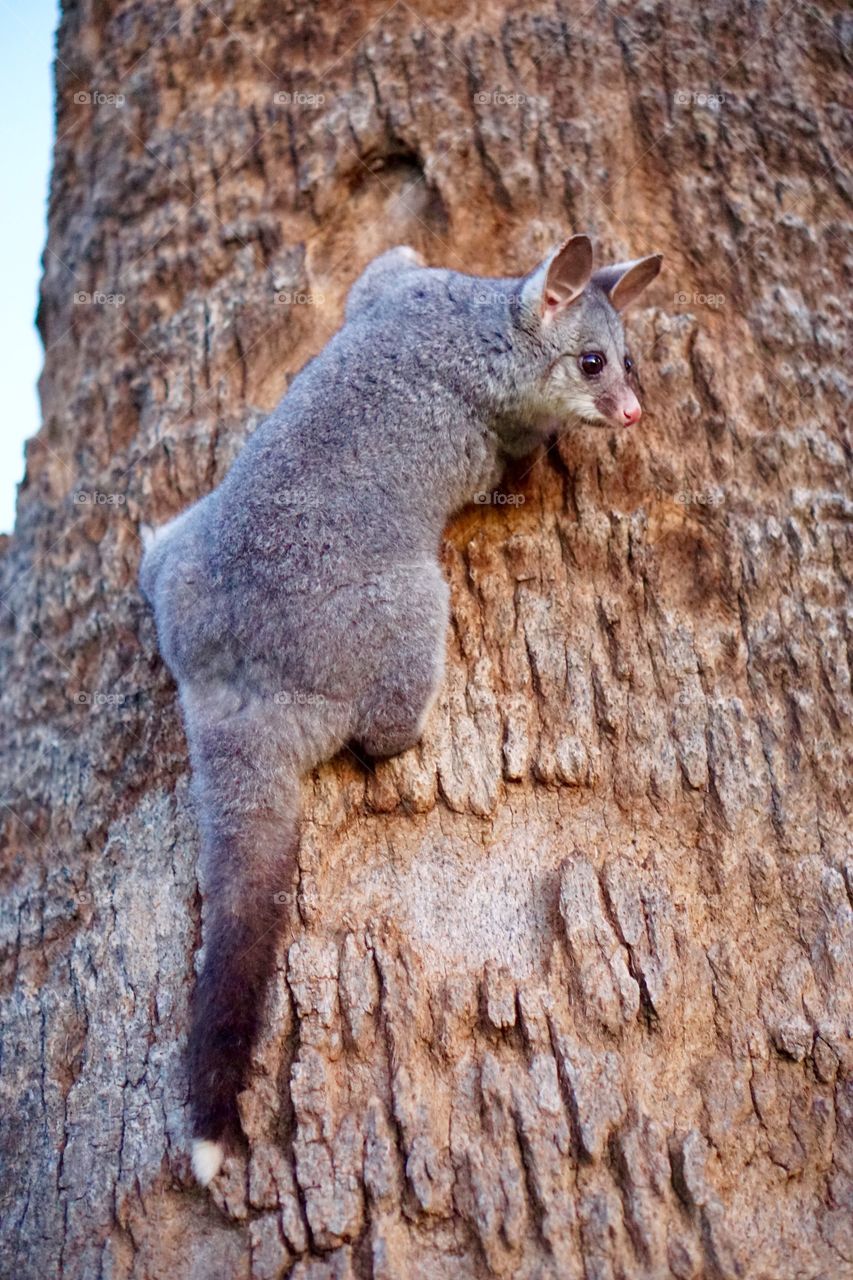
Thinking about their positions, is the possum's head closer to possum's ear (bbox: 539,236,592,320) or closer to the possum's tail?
possum's ear (bbox: 539,236,592,320)

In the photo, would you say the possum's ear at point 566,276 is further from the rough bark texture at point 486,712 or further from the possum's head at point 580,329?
the rough bark texture at point 486,712

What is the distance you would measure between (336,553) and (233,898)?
1.15 meters

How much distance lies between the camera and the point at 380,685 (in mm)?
3531

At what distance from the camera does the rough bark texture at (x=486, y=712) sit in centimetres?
297

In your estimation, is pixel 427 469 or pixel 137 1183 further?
pixel 427 469

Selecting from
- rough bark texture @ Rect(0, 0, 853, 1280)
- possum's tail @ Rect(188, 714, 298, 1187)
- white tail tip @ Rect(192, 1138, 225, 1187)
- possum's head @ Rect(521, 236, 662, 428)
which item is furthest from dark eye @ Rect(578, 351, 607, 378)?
white tail tip @ Rect(192, 1138, 225, 1187)

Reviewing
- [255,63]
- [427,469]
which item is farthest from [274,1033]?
[255,63]

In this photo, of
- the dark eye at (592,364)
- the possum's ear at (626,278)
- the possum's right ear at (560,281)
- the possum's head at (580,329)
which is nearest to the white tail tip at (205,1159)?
the possum's head at (580,329)

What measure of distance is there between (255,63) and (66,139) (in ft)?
3.78

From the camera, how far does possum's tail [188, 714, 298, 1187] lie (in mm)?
3021

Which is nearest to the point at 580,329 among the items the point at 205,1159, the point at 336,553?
the point at 336,553

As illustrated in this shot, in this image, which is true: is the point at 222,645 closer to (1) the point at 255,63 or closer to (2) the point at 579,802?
(2) the point at 579,802

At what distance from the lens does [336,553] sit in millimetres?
3648

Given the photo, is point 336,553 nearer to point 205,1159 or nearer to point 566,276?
point 566,276
